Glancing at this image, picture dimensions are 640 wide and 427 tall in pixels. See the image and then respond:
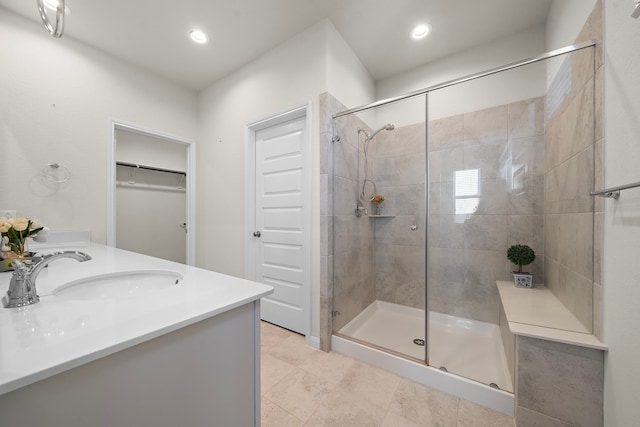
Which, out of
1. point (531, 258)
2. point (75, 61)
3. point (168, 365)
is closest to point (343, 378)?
point (168, 365)

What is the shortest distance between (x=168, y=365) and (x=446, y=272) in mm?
2248

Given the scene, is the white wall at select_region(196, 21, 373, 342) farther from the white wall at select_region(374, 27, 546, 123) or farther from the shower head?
the white wall at select_region(374, 27, 546, 123)

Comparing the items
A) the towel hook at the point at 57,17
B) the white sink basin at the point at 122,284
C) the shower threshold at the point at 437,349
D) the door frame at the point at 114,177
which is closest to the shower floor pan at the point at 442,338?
the shower threshold at the point at 437,349

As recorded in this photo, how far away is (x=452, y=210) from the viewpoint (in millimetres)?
2164

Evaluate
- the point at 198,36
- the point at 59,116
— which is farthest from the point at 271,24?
the point at 59,116

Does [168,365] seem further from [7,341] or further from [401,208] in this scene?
[401,208]

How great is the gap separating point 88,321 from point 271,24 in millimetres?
2328

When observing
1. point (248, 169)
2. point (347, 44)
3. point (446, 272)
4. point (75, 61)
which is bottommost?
point (446, 272)

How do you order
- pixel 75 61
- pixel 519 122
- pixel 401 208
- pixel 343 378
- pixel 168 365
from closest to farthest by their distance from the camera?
pixel 168 365
pixel 343 378
pixel 519 122
pixel 75 61
pixel 401 208

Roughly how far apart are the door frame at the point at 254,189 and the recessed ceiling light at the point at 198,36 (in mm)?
807

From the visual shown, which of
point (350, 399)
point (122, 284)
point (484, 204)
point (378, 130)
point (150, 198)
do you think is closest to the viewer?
point (122, 284)

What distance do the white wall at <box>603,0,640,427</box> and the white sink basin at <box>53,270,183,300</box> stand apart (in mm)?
1798

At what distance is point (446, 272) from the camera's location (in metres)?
2.20

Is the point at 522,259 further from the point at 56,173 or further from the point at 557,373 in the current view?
the point at 56,173
